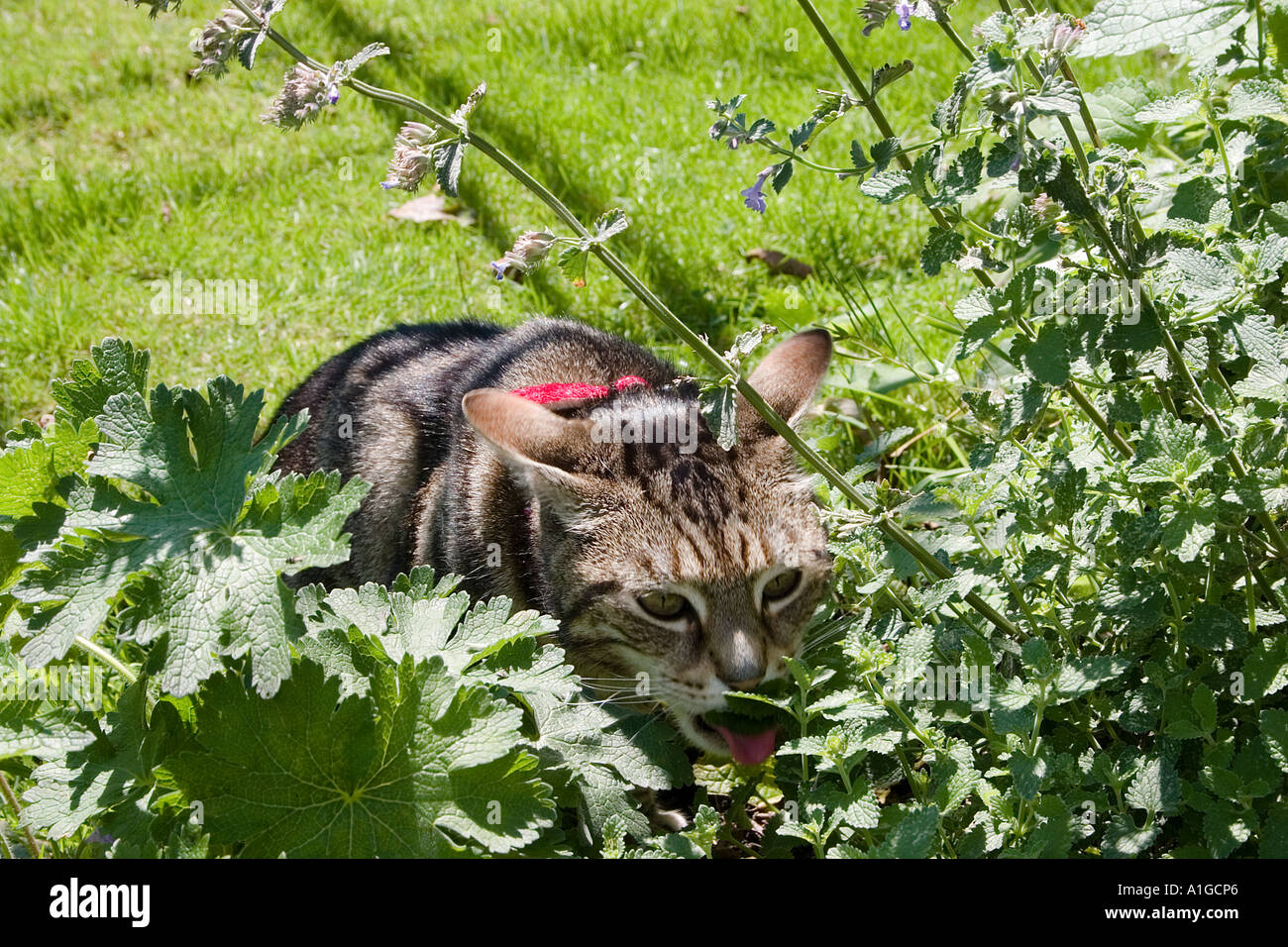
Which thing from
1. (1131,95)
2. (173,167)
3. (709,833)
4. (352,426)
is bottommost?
(709,833)

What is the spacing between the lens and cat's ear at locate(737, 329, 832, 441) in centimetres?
290

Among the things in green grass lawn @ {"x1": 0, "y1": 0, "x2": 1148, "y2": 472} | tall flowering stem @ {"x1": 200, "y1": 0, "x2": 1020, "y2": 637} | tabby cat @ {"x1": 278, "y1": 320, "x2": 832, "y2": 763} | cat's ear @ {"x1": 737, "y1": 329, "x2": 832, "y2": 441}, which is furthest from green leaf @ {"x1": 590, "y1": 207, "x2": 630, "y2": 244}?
green grass lawn @ {"x1": 0, "y1": 0, "x2": 1148, "y2": 472}

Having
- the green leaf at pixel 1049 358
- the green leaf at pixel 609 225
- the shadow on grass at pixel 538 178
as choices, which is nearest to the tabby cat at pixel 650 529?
the green leaf at pixel 609 225

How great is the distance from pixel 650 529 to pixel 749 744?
0.55 metres

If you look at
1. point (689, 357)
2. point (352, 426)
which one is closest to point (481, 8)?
point (689, 357)

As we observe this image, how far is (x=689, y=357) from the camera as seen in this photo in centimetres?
468

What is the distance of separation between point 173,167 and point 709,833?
475 centimetres

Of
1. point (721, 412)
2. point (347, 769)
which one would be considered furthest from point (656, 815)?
point (721, 412)

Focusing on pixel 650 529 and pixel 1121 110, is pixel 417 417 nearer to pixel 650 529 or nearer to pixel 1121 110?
pixel 650 529

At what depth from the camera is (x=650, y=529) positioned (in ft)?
Answer: 9.37

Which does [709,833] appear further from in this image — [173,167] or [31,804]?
[173,167]

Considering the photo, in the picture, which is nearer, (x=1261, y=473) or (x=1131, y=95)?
(x=1261, y=473)

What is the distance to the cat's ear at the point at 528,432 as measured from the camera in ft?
9.08

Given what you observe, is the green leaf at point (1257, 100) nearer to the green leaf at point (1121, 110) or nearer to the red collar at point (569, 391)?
the green leaf at point (1121, 110)
